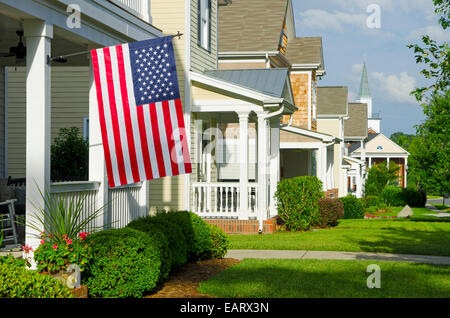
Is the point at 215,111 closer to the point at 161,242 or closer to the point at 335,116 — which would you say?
the point at 161,242

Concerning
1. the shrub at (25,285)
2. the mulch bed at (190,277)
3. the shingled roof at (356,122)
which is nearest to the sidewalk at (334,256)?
the mulch bed at (190,277)

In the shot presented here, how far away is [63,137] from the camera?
16328 mm

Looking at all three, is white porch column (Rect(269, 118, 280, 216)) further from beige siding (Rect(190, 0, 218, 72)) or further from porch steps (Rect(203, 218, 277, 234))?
beige siding (Rect(190, 0, 218, 72))

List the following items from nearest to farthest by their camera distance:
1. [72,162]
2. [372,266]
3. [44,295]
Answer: [44,295], [372,266], [72,162]

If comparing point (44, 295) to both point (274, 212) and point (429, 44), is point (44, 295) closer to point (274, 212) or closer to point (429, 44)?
point (429, 44)

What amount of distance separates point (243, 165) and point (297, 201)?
2.45 metres

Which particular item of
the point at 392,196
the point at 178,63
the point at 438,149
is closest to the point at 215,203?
the point at 178,63

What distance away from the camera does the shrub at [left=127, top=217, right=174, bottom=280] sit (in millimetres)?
8711

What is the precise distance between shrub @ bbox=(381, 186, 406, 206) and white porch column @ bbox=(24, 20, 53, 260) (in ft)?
127

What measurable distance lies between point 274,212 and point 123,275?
10.6 metres

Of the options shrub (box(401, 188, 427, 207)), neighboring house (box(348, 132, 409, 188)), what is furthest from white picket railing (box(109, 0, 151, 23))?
neighboring house (box(348, 132, 409, 188))

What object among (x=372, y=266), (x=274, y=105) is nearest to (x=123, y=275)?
(x=372, y=266)

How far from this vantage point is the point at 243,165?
16078 mm
